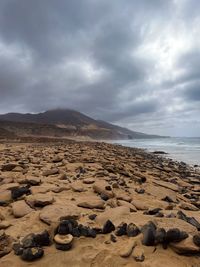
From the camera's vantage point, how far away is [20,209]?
4332 mm

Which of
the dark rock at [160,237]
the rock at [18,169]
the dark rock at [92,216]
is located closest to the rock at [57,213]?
the dark rock at [92,216]

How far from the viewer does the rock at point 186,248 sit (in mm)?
3139

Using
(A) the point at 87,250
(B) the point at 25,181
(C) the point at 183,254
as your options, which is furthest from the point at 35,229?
(B) the point at 25,181

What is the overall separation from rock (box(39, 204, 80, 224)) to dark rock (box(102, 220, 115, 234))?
23.0 inches

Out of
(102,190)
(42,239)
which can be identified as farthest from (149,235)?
(102,190)

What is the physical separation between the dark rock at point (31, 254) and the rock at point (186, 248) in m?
1.47

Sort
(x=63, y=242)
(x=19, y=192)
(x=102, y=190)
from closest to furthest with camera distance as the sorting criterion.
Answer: (x=63, y=242), (x=19, y=192), (x=102, y=190)

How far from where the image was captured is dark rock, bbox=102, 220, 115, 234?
3641 mm

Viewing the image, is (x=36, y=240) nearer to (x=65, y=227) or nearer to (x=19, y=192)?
(x=65, y=227)

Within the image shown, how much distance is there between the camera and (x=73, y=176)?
7500 millimetres

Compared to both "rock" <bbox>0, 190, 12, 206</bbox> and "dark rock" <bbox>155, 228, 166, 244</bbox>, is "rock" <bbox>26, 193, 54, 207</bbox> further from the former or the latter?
"dark rock" <bbox>155, 228, 166, 244</bbox>

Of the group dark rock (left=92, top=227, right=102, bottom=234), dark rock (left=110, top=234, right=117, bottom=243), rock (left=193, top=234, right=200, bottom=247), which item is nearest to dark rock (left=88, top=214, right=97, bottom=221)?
dark rock (left=92, top=227, right=102, bottom=234)

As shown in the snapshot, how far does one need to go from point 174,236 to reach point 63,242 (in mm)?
1250

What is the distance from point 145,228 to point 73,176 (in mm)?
4184
